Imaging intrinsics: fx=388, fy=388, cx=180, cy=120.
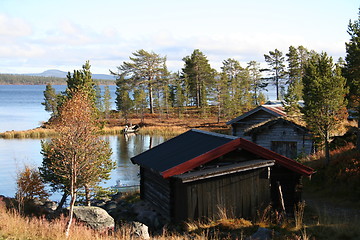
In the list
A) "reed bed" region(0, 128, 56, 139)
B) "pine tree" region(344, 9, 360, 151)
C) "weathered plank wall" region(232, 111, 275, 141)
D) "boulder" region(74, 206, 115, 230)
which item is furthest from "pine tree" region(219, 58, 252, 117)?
"boulder" region(74, 206, 115, 230)

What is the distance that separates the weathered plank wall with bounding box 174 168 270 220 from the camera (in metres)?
15.4

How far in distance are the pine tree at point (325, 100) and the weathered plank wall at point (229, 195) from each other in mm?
10133

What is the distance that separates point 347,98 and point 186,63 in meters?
68.7

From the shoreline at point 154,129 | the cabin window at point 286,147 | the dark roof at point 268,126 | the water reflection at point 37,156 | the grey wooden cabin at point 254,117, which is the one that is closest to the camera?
the dark roof at point 268,126

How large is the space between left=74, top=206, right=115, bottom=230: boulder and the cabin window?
720 inches

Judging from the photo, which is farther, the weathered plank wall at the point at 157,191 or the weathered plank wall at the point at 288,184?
the weathered plank wall at the point at 288,184

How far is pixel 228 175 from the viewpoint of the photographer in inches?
626

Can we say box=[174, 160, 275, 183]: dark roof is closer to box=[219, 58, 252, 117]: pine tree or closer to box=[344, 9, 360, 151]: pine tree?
box=[344, 9, 360, 151]: pine tree

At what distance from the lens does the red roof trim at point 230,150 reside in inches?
603

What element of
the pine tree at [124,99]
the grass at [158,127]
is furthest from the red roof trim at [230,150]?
the pine tree at [124,99]

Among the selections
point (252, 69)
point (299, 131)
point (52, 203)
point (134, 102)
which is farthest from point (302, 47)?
point (52, 203)

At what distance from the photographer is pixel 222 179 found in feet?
51.8

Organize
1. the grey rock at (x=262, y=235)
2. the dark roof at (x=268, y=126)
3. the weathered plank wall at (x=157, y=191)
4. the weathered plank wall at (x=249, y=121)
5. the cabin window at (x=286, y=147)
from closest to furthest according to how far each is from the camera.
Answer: the grey rock at (x=262, y=235)
the weathered plank wall at (x=157, y=191)
the dark roof at (x=268, y=126)
the cabin window at (x=286, y=147)
the weathered plank wall at (x=249, y=121)

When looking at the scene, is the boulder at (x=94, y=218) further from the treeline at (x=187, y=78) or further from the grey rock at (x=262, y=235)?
the treeline at (x=187, y=78)
